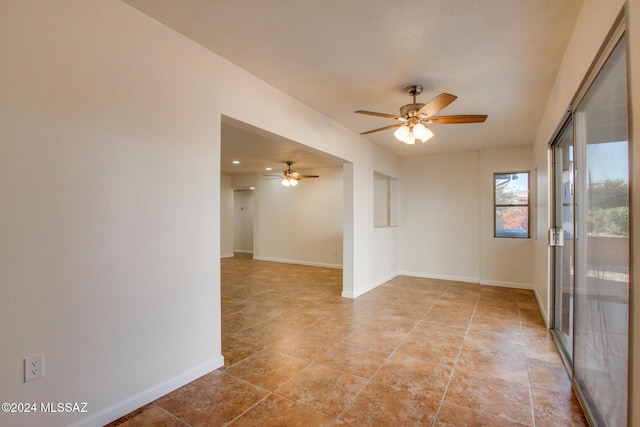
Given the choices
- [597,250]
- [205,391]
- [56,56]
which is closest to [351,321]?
[205,391]

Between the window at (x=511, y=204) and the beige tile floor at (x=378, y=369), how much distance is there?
1.54 m

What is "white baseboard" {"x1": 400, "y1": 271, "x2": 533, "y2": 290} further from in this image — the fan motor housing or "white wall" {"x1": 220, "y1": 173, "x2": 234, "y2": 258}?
"white wall" {"x1": 220, "y1": 173, "x2": 234, "y2": 258}

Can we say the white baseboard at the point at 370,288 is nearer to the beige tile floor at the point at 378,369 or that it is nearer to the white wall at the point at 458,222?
the beige tile floor at the point at 378,369

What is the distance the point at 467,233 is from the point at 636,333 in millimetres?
5301

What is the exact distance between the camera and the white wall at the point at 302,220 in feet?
26.0

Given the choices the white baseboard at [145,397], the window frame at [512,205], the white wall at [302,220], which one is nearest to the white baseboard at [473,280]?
the window frame at [512,205]

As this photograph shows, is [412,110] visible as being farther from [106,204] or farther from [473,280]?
[473,280]

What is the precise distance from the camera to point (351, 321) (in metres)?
3.79

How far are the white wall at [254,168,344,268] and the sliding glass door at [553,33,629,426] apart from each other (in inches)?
226

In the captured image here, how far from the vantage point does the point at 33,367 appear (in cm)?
157

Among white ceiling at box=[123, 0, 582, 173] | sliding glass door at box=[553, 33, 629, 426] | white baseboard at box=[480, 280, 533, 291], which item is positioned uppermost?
white ceiling at box=[123, 0, 582, 173]

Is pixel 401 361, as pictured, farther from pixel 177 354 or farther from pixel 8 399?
pixel 8 399

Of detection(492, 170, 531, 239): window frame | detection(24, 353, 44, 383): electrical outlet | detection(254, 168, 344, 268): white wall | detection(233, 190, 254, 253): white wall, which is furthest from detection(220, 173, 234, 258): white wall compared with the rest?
detection(24, 353, 44, 383): electrical outlet

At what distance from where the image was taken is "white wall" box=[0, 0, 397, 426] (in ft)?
5.05
